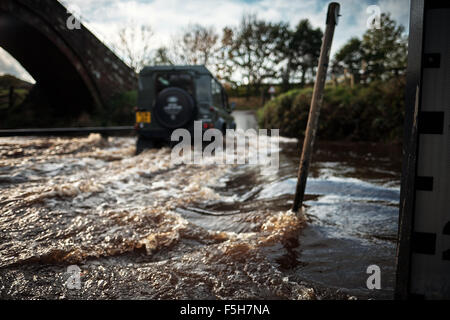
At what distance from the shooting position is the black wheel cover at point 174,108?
7.43 m

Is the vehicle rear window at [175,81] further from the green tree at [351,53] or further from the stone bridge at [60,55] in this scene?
the green tree at [351,53]

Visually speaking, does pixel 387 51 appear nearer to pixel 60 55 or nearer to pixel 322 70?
pixel 322 70

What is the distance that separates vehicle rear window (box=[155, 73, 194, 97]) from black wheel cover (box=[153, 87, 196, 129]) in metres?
0.62

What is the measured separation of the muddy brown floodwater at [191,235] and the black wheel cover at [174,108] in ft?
8.35

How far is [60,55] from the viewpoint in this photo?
14625 millimetres

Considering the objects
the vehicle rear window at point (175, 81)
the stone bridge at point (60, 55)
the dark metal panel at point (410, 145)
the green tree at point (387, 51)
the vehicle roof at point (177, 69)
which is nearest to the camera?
the dark metal panel at point (410, 145)

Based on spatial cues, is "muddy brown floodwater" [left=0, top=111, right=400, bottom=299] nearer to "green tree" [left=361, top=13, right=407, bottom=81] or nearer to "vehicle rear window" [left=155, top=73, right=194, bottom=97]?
"vehicle rear window" [left=155, top=73, right=194, bottom=97]

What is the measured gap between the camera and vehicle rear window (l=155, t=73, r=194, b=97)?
795 centimetres

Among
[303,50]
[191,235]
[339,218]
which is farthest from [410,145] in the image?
[303,50]

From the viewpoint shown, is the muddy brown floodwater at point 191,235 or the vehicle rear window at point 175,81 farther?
the vehicle rear window at point 175,81

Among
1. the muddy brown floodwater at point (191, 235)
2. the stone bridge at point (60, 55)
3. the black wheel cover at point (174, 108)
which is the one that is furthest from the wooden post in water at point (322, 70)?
the stone bridge at point (60, 55)

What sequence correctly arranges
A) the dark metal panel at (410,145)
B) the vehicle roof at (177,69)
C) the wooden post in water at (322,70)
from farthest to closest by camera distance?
the vehicle roof at (177,69)
the wooden post in water at (322,70)
the dark metal panel at (410,145)

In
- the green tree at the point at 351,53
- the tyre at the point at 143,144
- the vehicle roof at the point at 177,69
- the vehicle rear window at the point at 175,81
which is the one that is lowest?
the tyre at the point at 143,144

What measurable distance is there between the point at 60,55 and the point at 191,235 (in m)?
15.7
